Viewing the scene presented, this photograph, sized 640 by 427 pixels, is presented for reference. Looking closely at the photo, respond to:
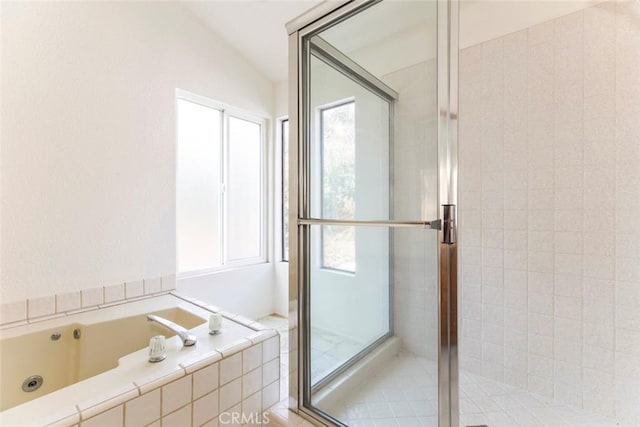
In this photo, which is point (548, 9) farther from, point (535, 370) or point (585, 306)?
point (535, 370)

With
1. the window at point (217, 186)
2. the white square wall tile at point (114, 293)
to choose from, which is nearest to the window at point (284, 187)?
the window at point (217, 186)

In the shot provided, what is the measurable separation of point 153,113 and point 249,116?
96 cm

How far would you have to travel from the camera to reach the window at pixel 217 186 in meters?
2.42

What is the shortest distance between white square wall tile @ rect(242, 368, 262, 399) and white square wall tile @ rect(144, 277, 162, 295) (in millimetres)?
1155

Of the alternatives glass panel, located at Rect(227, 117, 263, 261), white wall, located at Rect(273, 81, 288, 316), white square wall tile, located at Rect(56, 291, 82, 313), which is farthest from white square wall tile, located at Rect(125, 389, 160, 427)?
white wall, located at Rect(273, 81, 288, 316)

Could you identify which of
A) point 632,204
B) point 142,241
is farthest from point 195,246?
point 632,204

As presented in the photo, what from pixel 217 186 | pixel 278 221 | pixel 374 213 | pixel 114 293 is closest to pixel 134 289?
pixel 114 293

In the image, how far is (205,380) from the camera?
120cm

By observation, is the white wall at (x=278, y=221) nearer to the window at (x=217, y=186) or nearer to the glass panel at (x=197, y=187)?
the window at (x=217, y=186)

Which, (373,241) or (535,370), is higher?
(373,241)

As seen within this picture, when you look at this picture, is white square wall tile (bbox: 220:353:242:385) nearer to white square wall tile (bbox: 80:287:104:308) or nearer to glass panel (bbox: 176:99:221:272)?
white square wall tile (bbox: 80:287:104:308)

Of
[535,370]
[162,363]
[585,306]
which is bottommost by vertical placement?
[535,370]

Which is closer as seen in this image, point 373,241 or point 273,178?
point 373,241

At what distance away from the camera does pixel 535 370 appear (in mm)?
1659
